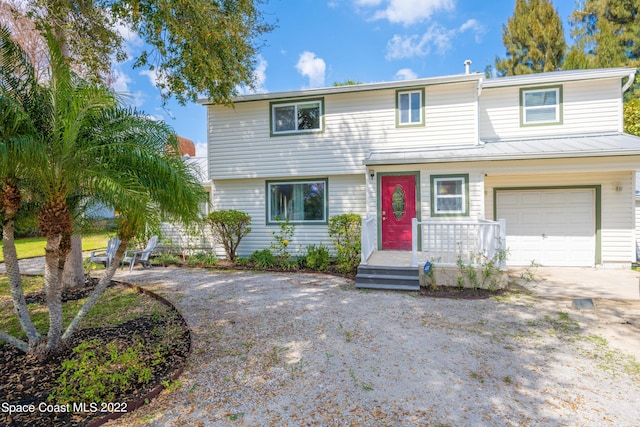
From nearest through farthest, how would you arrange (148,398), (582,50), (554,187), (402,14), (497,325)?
(148,398) → (497,325) → (554,187) → (402,14) → (582,50)

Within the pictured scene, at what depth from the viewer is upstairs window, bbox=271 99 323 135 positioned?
10344 millimetres

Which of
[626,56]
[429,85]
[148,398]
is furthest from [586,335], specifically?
[626,56]

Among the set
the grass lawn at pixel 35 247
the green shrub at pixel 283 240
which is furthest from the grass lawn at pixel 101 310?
the grass lawn at pixel 35 247

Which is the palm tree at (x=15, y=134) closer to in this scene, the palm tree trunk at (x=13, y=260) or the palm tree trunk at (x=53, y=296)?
the palm tree trunk at (x=13, y=260)

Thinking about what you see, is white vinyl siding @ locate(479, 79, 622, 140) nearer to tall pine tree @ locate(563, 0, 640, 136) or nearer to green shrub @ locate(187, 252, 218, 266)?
green shrub @ locate(187, 252, 218, 266)

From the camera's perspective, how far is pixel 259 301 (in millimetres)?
6180

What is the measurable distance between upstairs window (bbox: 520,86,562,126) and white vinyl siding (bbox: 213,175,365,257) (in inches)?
216

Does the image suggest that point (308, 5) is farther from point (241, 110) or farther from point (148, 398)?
point (148, 398)

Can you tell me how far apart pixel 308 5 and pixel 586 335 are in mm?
11744

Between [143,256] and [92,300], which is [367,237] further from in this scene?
[143,256]

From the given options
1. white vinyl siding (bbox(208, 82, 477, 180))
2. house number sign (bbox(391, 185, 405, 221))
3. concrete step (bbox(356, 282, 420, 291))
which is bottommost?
concrete step (bbox(356, 282, 420, 291))

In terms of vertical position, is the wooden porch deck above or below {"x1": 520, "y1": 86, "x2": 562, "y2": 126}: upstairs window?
below

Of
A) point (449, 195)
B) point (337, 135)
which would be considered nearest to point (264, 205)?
point (337, 135)

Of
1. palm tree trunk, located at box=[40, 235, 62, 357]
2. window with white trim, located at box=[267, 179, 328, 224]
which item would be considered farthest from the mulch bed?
window with white trim, located at box=[267, 179, 328, 224]
